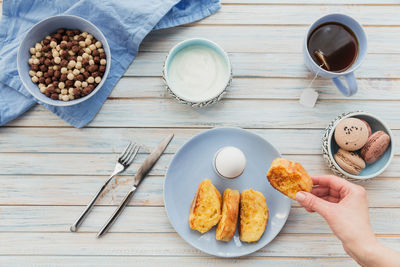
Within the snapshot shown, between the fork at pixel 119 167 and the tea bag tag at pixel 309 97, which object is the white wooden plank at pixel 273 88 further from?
the fork at pixel 119 167

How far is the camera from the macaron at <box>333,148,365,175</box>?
3.40 feet

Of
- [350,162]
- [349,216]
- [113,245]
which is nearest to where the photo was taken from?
[349,216]

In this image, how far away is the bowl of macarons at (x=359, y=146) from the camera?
1.03 m

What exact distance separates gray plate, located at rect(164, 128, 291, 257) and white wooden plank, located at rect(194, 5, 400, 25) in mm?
376

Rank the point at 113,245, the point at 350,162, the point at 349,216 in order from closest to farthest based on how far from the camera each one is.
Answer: the point at 349,216 → the point at 350,162 → the point at 113,245

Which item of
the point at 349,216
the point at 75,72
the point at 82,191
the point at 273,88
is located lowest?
the point at 82,191

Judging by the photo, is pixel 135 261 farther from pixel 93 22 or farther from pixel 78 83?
pixel 93 22

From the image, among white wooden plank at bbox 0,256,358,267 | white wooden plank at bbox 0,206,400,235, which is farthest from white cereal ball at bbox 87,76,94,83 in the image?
white wooden plank at bbox 0,256,358,267

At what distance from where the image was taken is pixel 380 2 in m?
1.20

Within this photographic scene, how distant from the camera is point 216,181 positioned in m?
1.14

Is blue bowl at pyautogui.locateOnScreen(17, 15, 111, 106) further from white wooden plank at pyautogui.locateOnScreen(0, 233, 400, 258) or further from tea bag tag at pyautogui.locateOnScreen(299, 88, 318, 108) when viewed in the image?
tea bag tag at pyautogui.locateOnScreen(299, 88, 318, 108)

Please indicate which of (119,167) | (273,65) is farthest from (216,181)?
(273,65)

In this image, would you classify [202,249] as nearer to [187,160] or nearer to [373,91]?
[187,160]

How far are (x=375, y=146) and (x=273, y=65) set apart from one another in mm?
397
